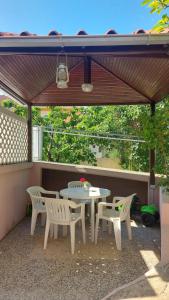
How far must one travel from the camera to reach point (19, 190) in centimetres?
583

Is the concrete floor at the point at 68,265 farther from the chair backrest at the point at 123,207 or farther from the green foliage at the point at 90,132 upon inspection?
the green foliage at the point at 90,132

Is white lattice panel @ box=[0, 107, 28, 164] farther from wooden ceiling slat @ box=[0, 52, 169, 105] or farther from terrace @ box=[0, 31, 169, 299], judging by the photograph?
wooden ceiling slat @ box=[0, 52, 169, 105]

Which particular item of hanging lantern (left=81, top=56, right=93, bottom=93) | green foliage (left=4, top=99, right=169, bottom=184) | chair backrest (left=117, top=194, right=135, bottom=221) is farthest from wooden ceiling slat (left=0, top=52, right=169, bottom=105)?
chair backrest (left=117, top=194, right=135, bottom=221)

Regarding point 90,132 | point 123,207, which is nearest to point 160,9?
point 123,207

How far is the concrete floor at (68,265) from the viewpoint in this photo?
3.04 meters

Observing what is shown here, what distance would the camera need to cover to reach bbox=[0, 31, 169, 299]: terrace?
2.96 m

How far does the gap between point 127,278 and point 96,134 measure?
5953 mm

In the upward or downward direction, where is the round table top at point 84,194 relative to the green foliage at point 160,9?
downward

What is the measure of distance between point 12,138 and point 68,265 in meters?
3.06

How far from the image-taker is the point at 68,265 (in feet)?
12.2

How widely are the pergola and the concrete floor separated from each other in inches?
93.0

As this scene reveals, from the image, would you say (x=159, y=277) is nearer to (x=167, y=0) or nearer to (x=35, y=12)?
(x=167, y=0)

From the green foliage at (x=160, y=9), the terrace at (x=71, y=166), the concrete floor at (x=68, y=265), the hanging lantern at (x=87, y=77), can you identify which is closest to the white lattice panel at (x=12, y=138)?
the terrace at (x=71, y=166)

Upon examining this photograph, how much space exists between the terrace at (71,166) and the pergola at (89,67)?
0.01m
